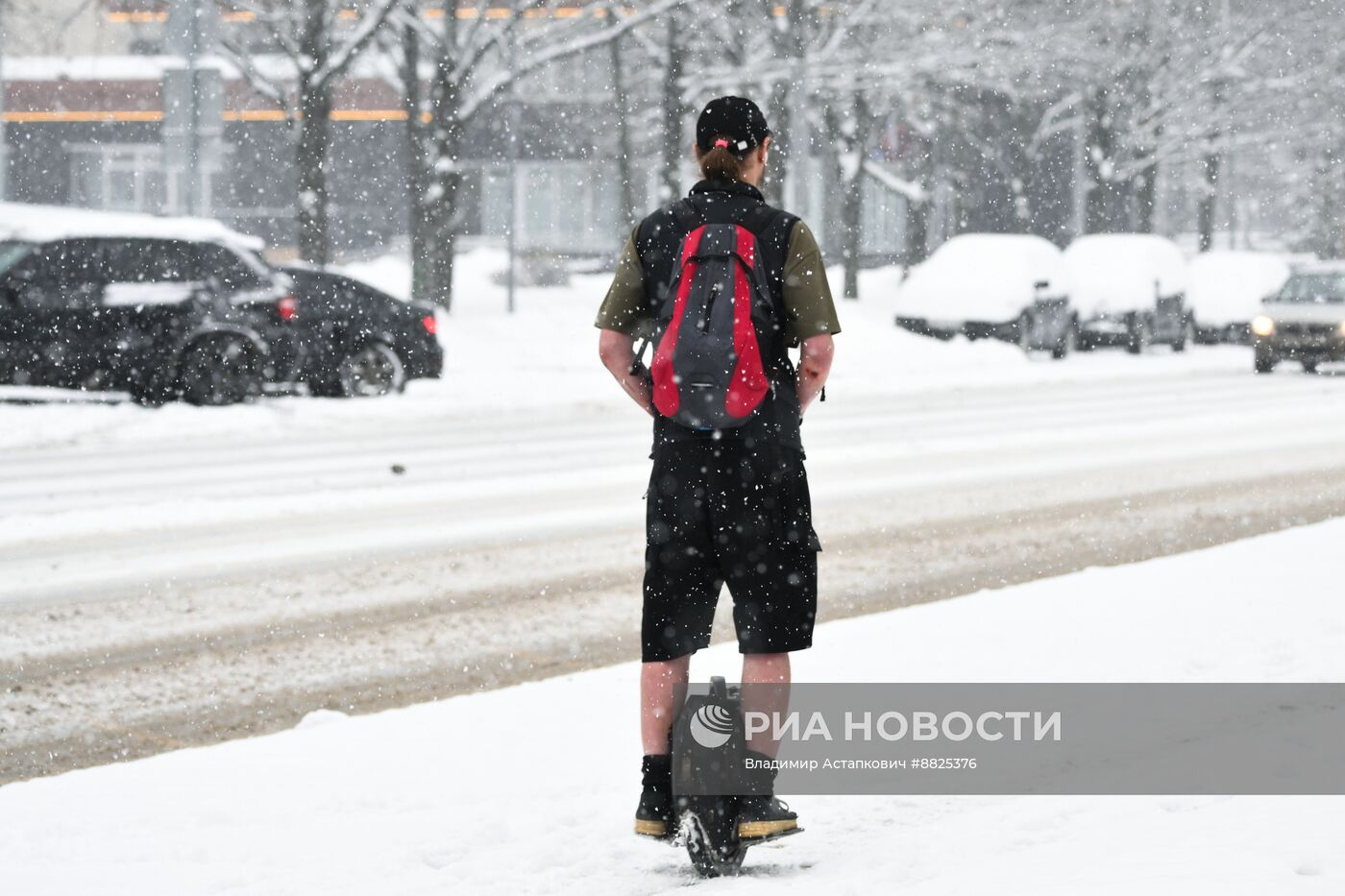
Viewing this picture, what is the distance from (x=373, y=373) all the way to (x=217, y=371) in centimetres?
214

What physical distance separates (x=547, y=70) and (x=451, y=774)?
Result: 43926 millimetres

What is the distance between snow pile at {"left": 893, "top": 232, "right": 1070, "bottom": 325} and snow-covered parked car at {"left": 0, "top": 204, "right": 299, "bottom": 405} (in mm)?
13218

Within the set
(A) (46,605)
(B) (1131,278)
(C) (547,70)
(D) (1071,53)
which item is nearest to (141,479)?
(A) (46,605)

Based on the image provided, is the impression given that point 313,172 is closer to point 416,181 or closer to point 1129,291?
point 416,181

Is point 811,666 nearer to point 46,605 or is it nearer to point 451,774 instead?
point 451,774

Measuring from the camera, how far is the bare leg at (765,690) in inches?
164

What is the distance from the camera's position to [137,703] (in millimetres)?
6227

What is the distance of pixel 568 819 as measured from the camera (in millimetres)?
4641

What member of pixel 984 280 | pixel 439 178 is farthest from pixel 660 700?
pixel 984 280

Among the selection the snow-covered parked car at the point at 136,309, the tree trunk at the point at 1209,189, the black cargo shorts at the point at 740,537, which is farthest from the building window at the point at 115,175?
the black cargo shorts at the point at 740,537

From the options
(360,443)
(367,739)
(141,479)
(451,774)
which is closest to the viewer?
(451,774)

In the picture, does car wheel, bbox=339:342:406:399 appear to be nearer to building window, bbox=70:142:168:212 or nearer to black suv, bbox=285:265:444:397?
black suv, bbox=285:265:444:397

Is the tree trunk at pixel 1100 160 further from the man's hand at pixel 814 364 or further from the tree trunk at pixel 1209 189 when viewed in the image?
the man's hand at pixel 814 364

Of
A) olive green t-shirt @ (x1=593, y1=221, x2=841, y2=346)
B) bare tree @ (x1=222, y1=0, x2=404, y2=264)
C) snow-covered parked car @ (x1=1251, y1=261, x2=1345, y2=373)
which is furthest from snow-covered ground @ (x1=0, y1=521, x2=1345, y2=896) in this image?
bare tree @ (x1=222, y1=0, x2=404, y2=264)
